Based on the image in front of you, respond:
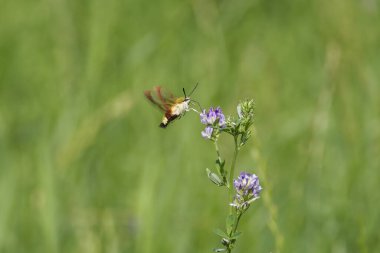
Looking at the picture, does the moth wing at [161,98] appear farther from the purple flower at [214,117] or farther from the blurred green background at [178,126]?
the blurred green background at [178,126]

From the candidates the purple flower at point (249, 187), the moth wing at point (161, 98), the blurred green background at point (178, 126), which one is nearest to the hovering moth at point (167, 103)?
the moth wing at point (161, 98)

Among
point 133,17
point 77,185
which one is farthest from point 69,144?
point 133,17

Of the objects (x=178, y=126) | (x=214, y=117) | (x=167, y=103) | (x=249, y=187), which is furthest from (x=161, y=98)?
(x=178, y=126)

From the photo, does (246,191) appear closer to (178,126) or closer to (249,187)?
(249,187)

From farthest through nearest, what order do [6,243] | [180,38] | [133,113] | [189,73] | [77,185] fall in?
[180,38]
[189,73]
[133,113]
[77,185]
[6,243]

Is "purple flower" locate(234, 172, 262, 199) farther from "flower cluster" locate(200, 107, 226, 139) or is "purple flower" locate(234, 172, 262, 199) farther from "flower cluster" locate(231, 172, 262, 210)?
"flower cluster" locate(200, 107, 226, 139)

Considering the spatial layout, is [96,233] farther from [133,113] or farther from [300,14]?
[300,14]
